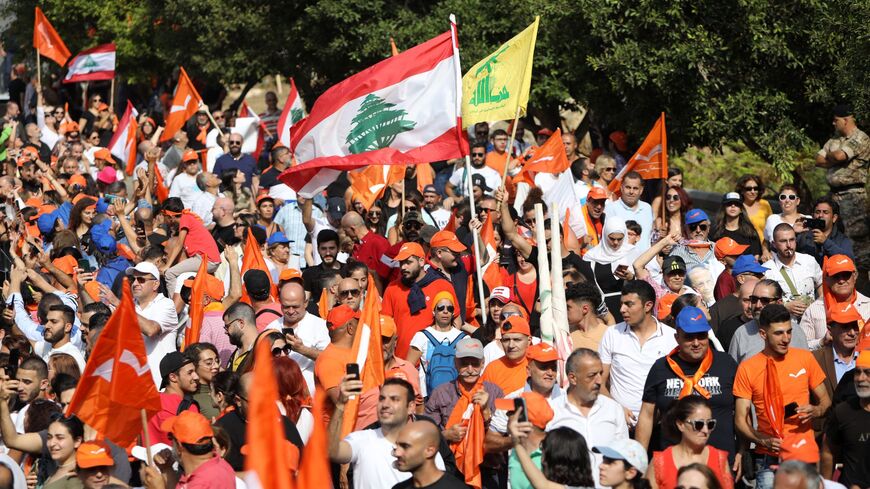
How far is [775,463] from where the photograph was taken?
8.60m

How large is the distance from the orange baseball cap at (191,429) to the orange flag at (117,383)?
→ 0.67 metres

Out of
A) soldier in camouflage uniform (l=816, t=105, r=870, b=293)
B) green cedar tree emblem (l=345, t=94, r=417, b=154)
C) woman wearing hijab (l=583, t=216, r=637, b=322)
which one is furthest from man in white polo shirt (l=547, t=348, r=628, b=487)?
soldier in camouflage uniform (l=816, t=105, r=870, b=293)

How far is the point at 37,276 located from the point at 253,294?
3.18 meters

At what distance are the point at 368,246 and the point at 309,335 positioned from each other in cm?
265

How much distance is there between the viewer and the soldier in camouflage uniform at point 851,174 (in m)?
13.6

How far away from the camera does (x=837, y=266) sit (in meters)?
10.1

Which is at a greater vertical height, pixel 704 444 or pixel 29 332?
pixel 704 444

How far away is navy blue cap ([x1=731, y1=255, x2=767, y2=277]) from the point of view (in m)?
10.8

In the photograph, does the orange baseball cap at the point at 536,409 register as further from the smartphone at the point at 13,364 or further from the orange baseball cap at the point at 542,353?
the smartphone at the point at 13,364

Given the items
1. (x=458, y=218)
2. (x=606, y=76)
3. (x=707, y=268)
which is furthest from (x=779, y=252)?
(x=606, y=76)

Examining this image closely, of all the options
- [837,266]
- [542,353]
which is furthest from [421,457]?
[837,266]

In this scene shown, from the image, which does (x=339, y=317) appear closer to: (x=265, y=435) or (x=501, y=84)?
(x=501, y=84)

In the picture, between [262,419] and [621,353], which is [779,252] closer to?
[621,353]

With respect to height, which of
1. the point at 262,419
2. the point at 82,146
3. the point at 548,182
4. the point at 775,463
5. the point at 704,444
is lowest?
the point at 82,146
